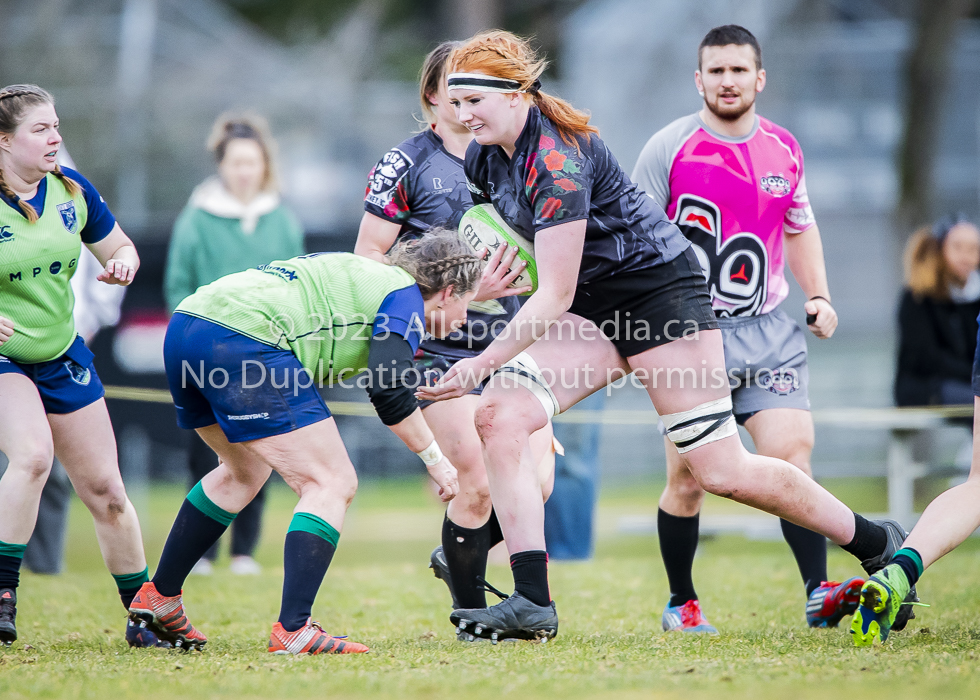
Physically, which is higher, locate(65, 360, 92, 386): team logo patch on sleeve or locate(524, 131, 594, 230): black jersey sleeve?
locate(524, 131, 594, 230): black jersey sleeve

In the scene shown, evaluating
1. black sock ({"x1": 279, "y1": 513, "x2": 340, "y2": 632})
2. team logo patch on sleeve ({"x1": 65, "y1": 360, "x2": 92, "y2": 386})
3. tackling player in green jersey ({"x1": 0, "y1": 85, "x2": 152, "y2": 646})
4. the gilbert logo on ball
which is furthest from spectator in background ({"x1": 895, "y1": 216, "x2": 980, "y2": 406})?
team logo patch on sleeve ({"x1": 65, "y1": 360, "x2": 92, "y2": 386})

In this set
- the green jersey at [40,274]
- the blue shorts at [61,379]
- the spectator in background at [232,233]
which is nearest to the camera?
the green jersey at [40,274]

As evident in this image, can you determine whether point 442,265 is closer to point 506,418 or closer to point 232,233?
point 506,418

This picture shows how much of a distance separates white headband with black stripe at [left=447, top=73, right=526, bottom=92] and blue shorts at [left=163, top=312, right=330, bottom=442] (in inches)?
43.0

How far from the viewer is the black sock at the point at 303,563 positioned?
3.58 metres

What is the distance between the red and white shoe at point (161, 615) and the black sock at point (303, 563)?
1.93 ft

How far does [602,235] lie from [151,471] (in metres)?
10.3

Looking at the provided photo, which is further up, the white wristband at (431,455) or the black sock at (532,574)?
the white wristband at (431,455)

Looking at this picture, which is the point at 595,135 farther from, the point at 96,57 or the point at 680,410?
the point at 96,57

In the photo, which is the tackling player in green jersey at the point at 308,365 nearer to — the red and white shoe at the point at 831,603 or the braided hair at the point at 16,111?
the braided hair at the point at 16,111

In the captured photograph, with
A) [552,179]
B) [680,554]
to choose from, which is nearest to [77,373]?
[552,179]

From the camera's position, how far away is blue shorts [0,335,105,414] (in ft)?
13.5

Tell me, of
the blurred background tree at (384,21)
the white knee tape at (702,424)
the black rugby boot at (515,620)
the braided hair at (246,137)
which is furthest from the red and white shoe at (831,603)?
the blurred background tree at (384,21)

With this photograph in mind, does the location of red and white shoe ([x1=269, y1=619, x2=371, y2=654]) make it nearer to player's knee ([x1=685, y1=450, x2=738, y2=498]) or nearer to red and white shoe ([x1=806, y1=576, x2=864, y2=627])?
player's knee ([x1=685, y1=450, x2=738, y2=498])
